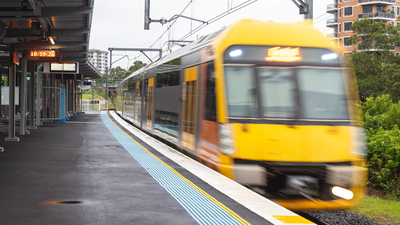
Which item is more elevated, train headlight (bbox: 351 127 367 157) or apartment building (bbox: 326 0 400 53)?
apartment building (bbox: 326 0 400 53)

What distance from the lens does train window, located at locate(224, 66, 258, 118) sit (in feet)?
25.6

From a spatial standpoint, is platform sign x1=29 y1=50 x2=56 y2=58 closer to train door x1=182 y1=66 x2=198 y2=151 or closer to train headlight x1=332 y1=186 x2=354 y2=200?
train door x1=182 y1=66 x2=198 y2=151

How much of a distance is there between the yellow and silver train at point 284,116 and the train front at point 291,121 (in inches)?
0.6

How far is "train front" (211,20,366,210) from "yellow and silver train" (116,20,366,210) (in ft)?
0.05

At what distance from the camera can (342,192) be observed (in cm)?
712

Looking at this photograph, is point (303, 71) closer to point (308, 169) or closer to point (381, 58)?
point (308, 169)

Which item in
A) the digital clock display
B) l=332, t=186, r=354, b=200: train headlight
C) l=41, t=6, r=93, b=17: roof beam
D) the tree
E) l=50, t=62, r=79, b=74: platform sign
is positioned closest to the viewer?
l=332, t=186, r=354, b=200: train headlight

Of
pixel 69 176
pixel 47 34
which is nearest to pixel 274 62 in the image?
pixel 69 176

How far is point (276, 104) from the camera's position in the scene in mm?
7766

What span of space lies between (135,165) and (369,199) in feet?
22.0

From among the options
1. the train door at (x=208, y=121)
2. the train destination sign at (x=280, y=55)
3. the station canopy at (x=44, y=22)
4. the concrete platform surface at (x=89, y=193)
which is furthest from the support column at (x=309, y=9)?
the station canopy at (x=44, y=22)

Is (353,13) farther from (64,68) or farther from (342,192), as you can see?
(342,192)

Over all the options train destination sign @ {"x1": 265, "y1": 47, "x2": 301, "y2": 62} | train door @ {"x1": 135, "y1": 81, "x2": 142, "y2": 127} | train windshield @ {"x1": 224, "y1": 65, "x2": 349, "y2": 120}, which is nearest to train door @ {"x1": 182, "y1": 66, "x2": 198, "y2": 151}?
train windshield @ {"x1": 224, "y1": 65, "x2": 349, "y2": 120}

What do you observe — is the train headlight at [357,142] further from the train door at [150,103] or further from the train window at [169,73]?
the train door at [150,103]
